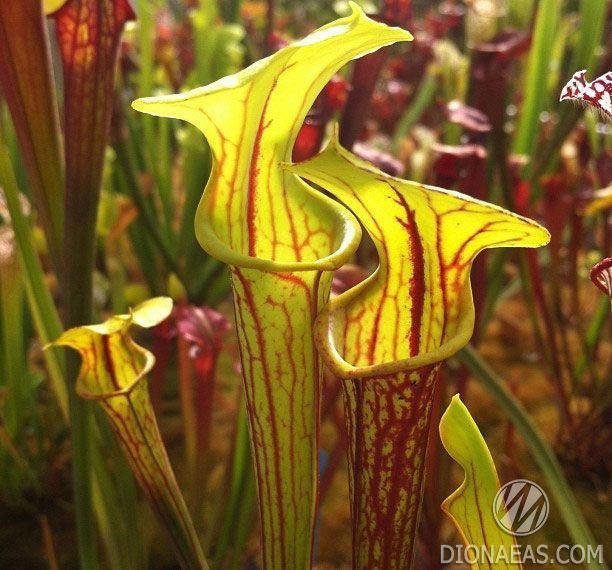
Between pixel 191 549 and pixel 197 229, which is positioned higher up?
pixel 197 229

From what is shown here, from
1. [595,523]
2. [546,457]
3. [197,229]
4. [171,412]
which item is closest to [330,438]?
[171,412]

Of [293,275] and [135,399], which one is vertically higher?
[293,275]

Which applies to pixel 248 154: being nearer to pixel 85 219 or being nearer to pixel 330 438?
pixel 85 219

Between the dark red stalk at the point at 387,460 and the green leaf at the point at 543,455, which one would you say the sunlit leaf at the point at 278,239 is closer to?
the dark red stalk at the point at 387,460

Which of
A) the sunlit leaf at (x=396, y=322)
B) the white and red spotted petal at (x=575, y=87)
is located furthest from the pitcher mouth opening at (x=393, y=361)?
the white and red spotted petal at (x=575, y=87)

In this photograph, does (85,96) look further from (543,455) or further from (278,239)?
(543,455)

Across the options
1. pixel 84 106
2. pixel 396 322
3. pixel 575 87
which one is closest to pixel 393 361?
pixel 396 322
